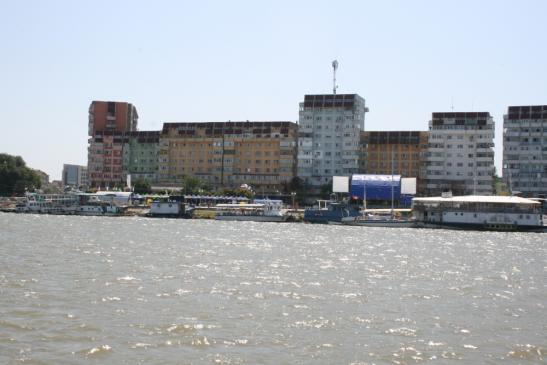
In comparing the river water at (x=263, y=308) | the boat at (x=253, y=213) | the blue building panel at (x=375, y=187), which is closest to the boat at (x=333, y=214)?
the boat at (x=253, y=213)

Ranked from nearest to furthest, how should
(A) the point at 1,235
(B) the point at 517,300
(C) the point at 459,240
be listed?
(B) the point at 517,300, (A) the point at 1,235, (C) the point at 459,240

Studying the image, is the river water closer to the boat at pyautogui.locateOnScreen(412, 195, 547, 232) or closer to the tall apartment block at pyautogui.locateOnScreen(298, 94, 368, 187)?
the boat at pyautogui.locateOnScreen(412, 195, 547, 232)

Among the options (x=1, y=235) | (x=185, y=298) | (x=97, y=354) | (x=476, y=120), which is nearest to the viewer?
(x=97, y=354)

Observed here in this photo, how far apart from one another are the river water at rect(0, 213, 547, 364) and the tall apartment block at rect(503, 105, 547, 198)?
122 m

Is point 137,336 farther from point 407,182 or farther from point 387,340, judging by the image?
point 407,182

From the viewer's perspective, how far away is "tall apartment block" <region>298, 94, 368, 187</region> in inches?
7475

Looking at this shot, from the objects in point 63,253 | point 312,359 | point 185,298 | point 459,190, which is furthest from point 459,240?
point 459,190

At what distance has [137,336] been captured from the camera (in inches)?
1118

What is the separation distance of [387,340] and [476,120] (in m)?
161

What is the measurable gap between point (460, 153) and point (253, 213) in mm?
62255

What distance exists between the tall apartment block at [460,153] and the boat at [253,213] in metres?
51.7

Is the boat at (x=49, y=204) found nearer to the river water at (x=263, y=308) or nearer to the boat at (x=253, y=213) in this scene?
the boat at (x=253, y=213)

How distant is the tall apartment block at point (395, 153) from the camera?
625ft

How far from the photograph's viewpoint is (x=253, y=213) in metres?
148
